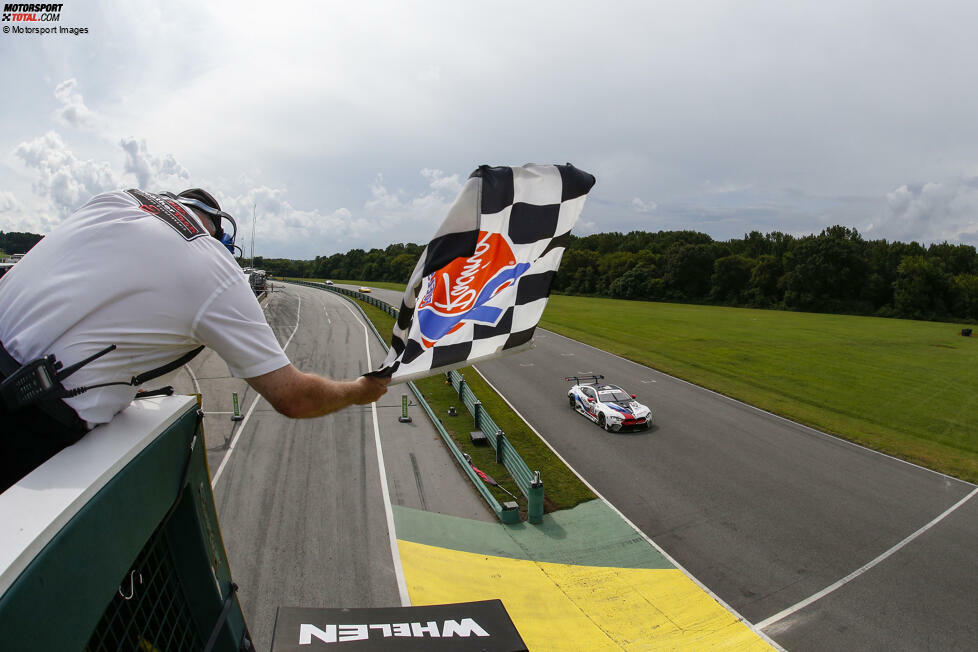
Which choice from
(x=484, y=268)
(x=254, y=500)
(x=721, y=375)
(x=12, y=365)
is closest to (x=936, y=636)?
(x=484, y=268)

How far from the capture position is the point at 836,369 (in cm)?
3244

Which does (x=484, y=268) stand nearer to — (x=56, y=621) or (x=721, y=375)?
(x=56, y=621)

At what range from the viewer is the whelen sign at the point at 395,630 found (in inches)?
94.3

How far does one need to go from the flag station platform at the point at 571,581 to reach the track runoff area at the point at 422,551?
0.03m

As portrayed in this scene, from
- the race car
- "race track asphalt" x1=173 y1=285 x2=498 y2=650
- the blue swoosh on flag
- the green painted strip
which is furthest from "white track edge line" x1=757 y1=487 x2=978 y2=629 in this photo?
the blue swoosh on flag

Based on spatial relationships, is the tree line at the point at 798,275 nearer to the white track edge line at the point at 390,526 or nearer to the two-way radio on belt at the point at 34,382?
the white track edge line at the point at 390,526

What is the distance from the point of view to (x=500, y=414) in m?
19.7

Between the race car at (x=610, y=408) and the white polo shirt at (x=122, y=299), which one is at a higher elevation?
the white polo shirt at (x=122, y=299)

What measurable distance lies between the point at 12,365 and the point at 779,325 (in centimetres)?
6297

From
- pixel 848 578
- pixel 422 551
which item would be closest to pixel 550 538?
pixel 422 551

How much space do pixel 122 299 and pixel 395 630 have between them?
1.90 metres

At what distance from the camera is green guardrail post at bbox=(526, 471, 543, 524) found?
11.8 meters

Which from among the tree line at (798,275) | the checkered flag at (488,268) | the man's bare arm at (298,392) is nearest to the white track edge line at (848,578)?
the checkered flag at (488,268)

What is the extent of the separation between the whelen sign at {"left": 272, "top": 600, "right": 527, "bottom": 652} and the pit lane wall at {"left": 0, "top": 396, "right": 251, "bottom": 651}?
32cm
